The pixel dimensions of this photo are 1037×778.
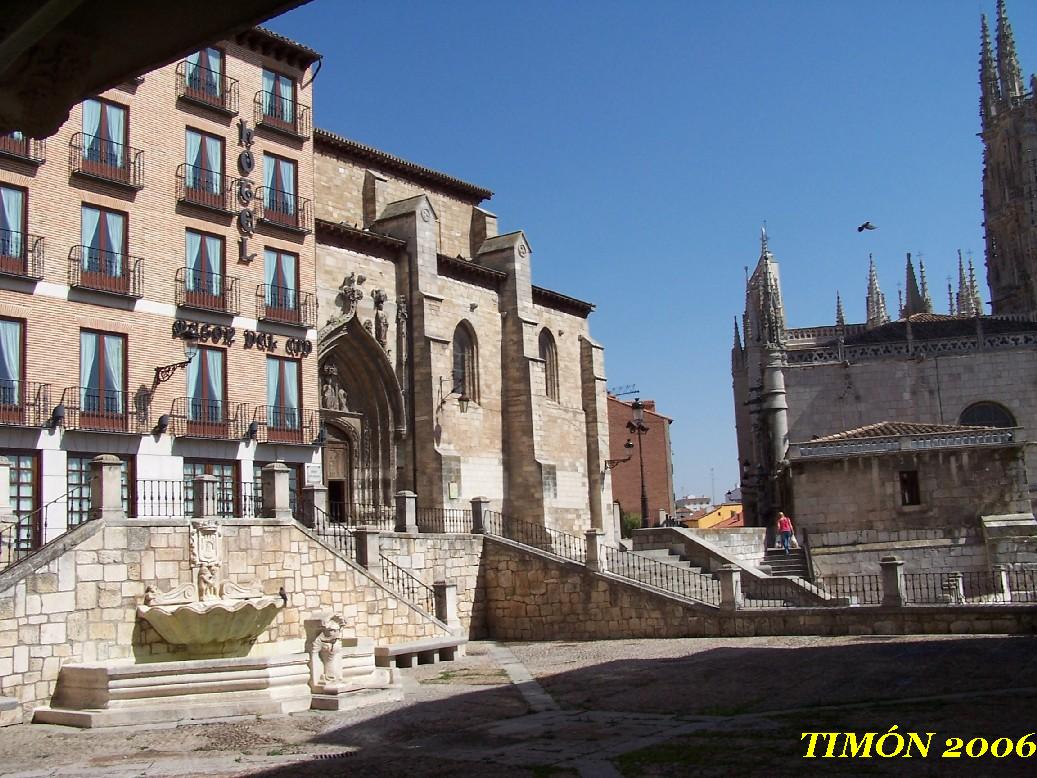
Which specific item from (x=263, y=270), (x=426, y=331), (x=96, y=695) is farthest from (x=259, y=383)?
(x=96, y=695)

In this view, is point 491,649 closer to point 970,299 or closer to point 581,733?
point 581,733

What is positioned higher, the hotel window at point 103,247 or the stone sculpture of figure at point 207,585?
the hotel window at point 103,247

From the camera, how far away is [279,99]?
27.2m

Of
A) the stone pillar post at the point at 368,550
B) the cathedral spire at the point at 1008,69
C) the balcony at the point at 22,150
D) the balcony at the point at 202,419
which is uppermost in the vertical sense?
the cathedral spire at the point at 1008,69

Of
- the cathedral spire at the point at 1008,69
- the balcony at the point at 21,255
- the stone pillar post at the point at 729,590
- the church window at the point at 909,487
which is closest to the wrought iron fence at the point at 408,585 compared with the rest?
the stone pillar post at the point at 729,590

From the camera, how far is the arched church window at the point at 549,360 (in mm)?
38375

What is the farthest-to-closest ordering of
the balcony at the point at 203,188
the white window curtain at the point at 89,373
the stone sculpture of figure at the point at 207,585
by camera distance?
the balcony at the point at 203,188
the white window curtain at the point at 89,373
the stone sculpture of figure at the point at 207,585

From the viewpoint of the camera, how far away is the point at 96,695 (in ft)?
49.1

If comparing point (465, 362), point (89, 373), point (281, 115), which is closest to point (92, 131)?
point (89, 373)

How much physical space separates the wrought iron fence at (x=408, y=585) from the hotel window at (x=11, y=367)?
7976mm

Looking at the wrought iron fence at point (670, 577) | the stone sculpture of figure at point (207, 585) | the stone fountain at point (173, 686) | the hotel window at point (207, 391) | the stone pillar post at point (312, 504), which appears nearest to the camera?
the stone fountain at point (173, 686)

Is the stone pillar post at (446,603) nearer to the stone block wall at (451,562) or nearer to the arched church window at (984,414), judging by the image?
the stone block wall at (451,562)

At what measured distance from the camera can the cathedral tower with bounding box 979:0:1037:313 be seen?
54125mm

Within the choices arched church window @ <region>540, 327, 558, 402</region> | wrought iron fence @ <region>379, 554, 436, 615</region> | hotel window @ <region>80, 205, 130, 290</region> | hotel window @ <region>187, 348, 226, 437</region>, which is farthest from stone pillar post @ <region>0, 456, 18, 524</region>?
arched church window @ <region>540, 327, 558, 402</region>
